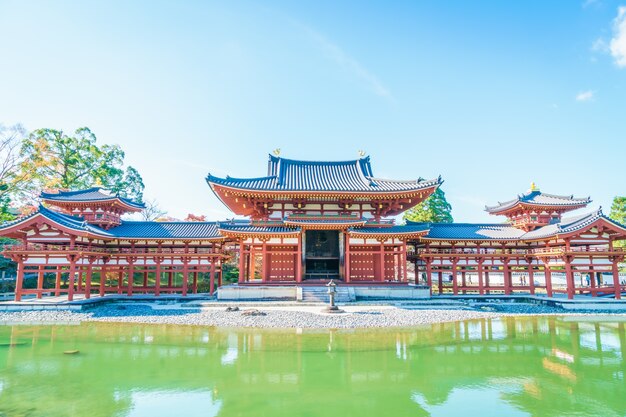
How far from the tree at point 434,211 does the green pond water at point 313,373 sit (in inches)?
870

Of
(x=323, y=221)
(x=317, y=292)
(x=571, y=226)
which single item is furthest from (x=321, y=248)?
(x=571, y=226)

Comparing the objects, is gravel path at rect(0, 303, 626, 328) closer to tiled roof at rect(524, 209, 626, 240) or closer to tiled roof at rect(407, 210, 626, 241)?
tiled roof at rect(524, 209, 626, 240)

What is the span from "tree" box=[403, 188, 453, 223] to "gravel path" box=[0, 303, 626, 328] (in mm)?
16668

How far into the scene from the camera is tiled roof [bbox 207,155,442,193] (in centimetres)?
2086

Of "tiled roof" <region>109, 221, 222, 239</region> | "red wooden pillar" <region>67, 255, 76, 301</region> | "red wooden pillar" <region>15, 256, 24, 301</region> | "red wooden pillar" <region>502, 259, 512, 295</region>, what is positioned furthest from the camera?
"red wooden pillar" <region>502, 259, 512, 295</region>

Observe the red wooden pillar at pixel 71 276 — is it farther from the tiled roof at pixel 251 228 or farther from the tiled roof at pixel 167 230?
the tiled roof at pixel 251 228

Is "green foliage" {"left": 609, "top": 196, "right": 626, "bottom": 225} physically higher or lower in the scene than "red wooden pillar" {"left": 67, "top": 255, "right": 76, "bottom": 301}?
higher

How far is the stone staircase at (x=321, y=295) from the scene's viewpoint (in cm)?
1839

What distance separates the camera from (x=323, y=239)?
2208 centimetres

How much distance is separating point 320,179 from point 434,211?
52.8 ft

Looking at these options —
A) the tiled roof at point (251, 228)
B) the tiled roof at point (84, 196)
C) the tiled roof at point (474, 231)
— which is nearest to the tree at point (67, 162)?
the tiled roof at point (84, 196)

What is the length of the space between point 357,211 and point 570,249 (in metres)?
11.9

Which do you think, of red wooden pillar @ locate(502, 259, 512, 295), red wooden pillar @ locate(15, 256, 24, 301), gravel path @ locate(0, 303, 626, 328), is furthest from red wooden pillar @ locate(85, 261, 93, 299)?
red wooden pillar @ locate(502, 259, 512, 295)

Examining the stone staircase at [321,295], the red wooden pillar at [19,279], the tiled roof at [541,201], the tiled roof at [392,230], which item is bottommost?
the stone staircase at [321,295]
